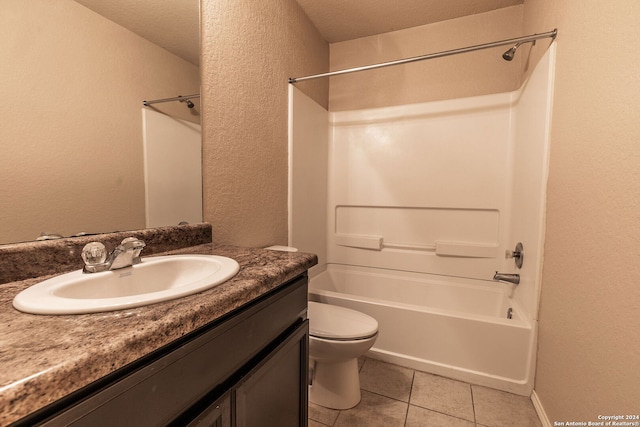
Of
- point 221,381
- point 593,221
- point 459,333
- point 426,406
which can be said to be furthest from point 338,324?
point 593,221

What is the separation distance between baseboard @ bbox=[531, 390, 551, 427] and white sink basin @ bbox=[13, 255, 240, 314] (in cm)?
158

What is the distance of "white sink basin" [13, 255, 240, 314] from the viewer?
0.52 metres

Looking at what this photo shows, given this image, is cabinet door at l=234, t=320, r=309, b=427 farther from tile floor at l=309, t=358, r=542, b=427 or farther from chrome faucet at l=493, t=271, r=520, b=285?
chrome faucet at l=493, t=271, r=520, b=285

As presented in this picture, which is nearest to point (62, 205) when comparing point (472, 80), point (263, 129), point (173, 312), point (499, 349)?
point (173, 312)

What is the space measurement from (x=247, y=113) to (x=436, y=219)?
1601 mm

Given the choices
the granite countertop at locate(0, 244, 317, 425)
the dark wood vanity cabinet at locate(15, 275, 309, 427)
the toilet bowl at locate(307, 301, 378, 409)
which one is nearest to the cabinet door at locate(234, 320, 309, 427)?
the dark wood vanity cabinet at locate(15, 275, 309, 427)

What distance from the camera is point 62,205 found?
799mm

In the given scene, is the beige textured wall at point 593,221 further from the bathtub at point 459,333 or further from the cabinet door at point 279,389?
the cabinet door at point 279,389

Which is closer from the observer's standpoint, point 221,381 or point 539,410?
point 221,381

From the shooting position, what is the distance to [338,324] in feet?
4.63

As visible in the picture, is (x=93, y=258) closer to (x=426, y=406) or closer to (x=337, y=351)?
(x=337, y=351)

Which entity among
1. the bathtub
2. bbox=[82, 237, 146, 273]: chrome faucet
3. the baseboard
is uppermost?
bbox=[82, 237, 146, 273]: chrome faucet

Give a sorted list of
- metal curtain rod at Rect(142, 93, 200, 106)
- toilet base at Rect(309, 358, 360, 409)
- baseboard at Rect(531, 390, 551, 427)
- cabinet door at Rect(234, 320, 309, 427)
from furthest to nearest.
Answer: toilet base at Rect(309, 358, 360, 409)
baseboard at Rect(531, 390, 551, 427)
metal curtain rod at Rect(142, 93, 200, 106)
cabinet door at Rect(234, 320, 309, 427)

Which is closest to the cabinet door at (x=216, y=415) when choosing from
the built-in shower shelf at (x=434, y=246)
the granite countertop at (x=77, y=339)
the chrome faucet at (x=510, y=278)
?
the granite countertop at (x=77, y=339)
